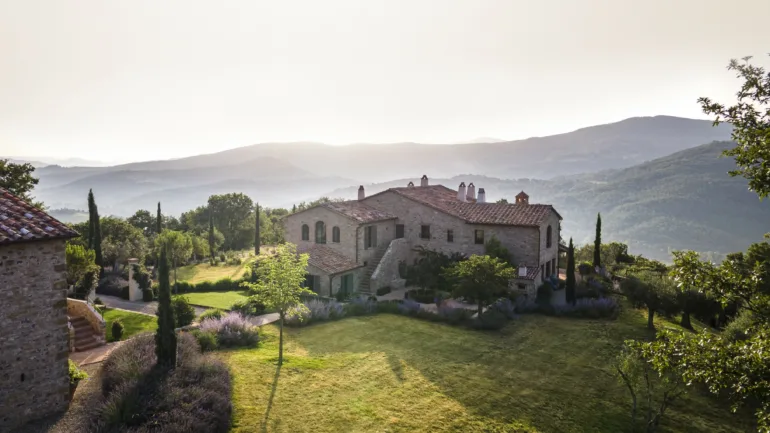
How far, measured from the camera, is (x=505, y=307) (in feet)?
88.7

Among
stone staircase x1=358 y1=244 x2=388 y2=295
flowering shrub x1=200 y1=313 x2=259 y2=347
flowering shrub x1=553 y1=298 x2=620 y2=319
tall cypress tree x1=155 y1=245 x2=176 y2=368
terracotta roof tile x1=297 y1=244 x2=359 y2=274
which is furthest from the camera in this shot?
stone staircase x1=358 y1=244 x2=388 y2=295

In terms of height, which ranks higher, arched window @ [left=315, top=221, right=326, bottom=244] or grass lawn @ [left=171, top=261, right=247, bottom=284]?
arched window @ [left=315, top=221, right=326, bottom=244]

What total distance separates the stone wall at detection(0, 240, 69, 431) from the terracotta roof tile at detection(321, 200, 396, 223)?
22180 mm

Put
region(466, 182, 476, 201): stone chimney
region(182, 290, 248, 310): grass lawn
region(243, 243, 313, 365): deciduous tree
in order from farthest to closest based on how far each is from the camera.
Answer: region(466, 182, 476, 201): stone chimney < region(182, 290, 248, 310): grass lawn < region(243, 243, 313, 365): deciduous tree

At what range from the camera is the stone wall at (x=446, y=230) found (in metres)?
33.0

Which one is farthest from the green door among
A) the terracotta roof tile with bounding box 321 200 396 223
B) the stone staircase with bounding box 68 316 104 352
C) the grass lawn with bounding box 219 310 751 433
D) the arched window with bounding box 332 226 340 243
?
the stone staircase with bounding box 68 316 104 352

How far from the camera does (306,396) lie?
1450cm

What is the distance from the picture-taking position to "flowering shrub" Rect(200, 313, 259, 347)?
19.8 metres

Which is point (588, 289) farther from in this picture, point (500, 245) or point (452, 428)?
point (452, 428)

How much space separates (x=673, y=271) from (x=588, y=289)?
78.7ft

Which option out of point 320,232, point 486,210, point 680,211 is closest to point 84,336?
point 320,232

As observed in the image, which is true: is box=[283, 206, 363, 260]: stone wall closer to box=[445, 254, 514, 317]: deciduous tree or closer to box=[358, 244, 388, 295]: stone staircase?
box=[358, 244, 388, 295]: stone staircase

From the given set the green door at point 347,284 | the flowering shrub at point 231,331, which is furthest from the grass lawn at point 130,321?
the green door at point 347,284

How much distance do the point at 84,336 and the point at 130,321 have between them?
487cm
